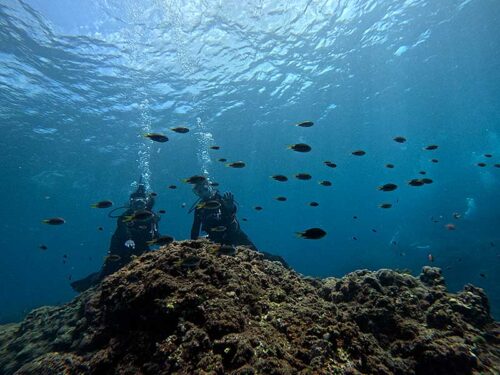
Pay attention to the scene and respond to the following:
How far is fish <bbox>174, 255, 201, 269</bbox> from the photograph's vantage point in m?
4.33

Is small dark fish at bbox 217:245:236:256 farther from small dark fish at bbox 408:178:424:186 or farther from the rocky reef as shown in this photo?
small dark fish at bbox 408:178:424:186

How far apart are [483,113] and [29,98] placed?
5844cm

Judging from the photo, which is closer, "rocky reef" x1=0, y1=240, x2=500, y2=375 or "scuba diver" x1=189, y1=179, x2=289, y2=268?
"rocky reef" x1=0, y1=240, x2=500, y2=375

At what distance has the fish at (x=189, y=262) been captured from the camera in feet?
14.2

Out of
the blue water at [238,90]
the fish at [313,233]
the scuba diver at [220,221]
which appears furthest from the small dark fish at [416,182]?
the blue water at [238,90]

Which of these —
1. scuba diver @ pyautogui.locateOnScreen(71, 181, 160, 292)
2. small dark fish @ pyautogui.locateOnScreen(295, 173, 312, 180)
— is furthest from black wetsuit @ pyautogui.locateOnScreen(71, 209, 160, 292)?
small dark fish @ pyautogui.locateOnScreen(295, 173, 312, 180)

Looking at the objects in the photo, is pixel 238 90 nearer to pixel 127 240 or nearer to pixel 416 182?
pixel 127 240

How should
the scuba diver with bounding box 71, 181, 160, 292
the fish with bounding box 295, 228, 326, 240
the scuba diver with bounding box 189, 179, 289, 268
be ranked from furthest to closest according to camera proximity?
the scuba diver with bounding box 189, 179, 289, 268 → the scuba diver with bounding box 71, 181, 160, 292 → the fish with bounding box 295, 228, 326, 240

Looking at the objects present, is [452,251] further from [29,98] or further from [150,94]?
[29,98]

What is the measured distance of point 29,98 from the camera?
21.8 meters

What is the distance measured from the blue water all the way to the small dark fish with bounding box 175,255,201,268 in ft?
46.6

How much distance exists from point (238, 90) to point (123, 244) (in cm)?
1851

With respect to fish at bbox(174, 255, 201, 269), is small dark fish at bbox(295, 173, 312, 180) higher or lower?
higher

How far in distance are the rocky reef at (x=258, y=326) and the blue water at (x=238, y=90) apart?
1143cm
